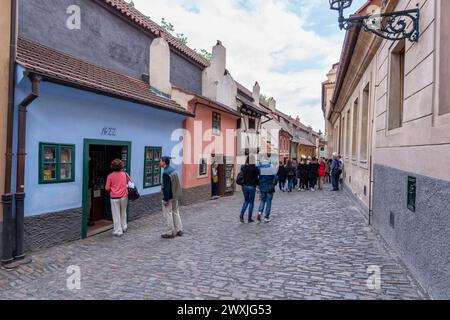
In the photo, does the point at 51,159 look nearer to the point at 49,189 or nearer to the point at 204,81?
the point at 49,189

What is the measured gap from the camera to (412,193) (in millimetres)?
4758

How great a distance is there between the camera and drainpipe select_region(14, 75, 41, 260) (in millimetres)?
5586

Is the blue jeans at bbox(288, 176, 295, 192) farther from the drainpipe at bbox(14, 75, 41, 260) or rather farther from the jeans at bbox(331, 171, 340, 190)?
the drainpipe at bbox(14, 75, 41, 260)

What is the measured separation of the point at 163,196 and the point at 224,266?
8.40 feet

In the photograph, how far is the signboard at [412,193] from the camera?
4.65 metres

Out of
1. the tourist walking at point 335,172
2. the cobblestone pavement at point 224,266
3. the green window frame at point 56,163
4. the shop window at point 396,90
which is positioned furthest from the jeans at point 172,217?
the tourist walking at point 335,172

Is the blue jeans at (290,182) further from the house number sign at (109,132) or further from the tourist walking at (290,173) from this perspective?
the house number sign at (109,132)

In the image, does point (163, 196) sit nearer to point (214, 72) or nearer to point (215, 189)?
point (215, 189)

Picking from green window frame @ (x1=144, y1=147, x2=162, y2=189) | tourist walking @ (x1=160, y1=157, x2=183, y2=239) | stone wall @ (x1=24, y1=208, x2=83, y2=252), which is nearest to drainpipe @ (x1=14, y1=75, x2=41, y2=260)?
stone wall @ (x1=24, y1=208, x2=83, y2=252)

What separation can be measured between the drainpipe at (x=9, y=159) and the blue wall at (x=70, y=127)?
0.67 feet

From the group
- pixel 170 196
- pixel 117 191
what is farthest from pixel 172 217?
Answer: pixel 117 191

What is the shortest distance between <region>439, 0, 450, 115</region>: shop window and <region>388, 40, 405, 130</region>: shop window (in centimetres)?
260
